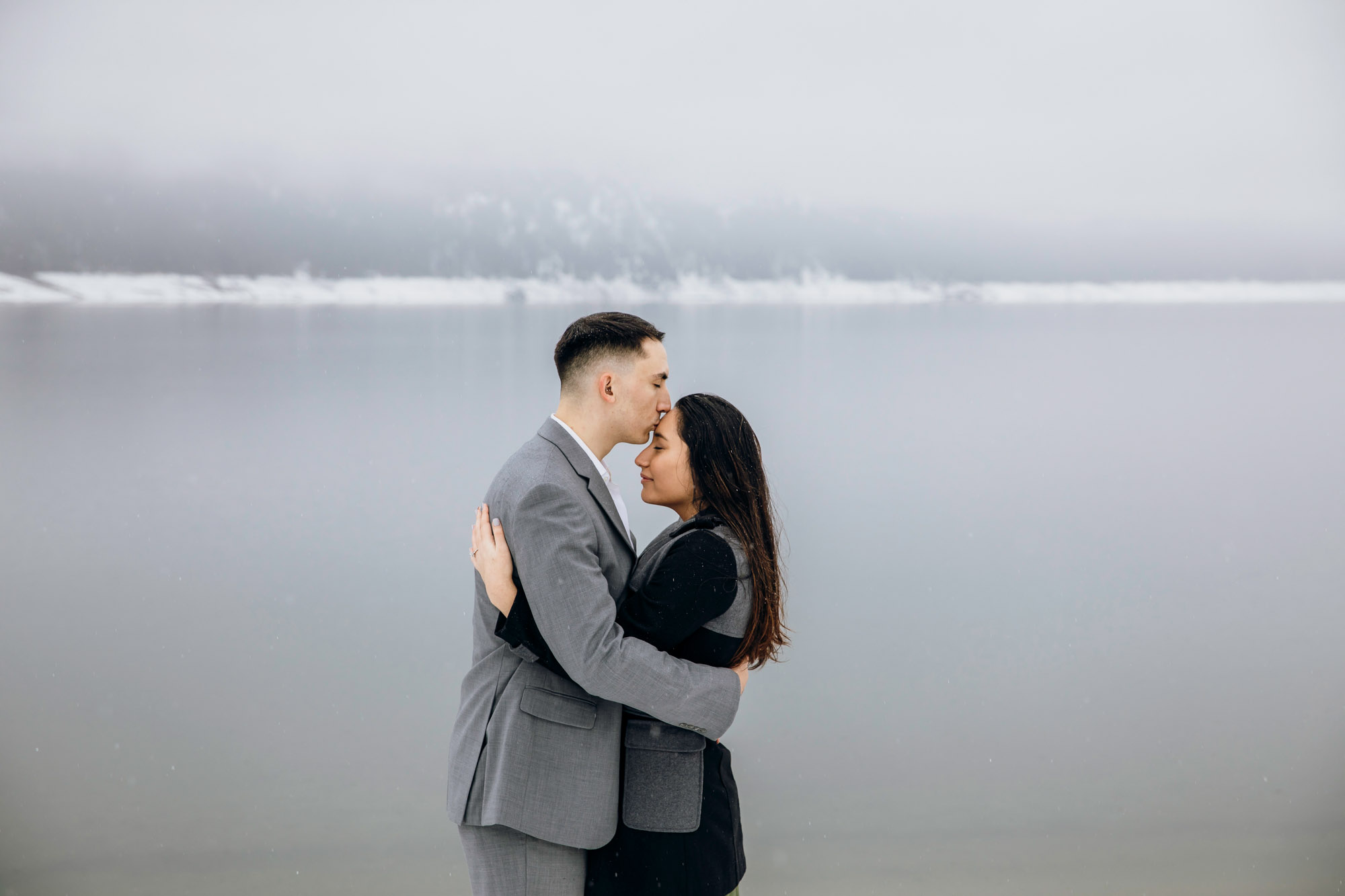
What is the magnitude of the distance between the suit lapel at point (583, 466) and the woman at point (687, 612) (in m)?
0.11

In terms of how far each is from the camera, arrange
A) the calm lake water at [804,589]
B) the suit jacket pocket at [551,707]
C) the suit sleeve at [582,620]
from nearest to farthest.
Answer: the suit sleeve at [582,620]
the suit jacket pocket at [551,707]
the calm lake water at [804,589]

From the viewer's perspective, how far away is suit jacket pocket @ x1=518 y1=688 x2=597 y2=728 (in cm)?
136

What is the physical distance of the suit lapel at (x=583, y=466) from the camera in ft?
4.55

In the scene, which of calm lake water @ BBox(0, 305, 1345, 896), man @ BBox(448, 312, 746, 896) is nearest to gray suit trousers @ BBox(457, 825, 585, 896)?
man @ BBox(448, 312, 746, 896)

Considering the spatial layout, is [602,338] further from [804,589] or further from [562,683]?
[804,589]

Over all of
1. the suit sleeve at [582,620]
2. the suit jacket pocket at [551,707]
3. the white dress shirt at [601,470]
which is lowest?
the suit jacket pocket at [551,707]

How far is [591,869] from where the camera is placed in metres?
1.44

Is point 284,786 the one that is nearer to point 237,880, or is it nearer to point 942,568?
point 237,880

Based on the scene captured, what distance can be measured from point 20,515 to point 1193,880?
5.45 m

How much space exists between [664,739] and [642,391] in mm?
661

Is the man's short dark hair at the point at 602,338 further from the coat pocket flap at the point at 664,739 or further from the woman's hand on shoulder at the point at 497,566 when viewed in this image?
the coat pocket flap at the point at 664,739

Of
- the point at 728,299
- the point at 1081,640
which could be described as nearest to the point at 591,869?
the point at 728,299

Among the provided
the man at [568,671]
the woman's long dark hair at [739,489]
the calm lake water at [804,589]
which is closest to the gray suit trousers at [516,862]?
the man at [568,671]

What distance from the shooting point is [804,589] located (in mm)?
3967
